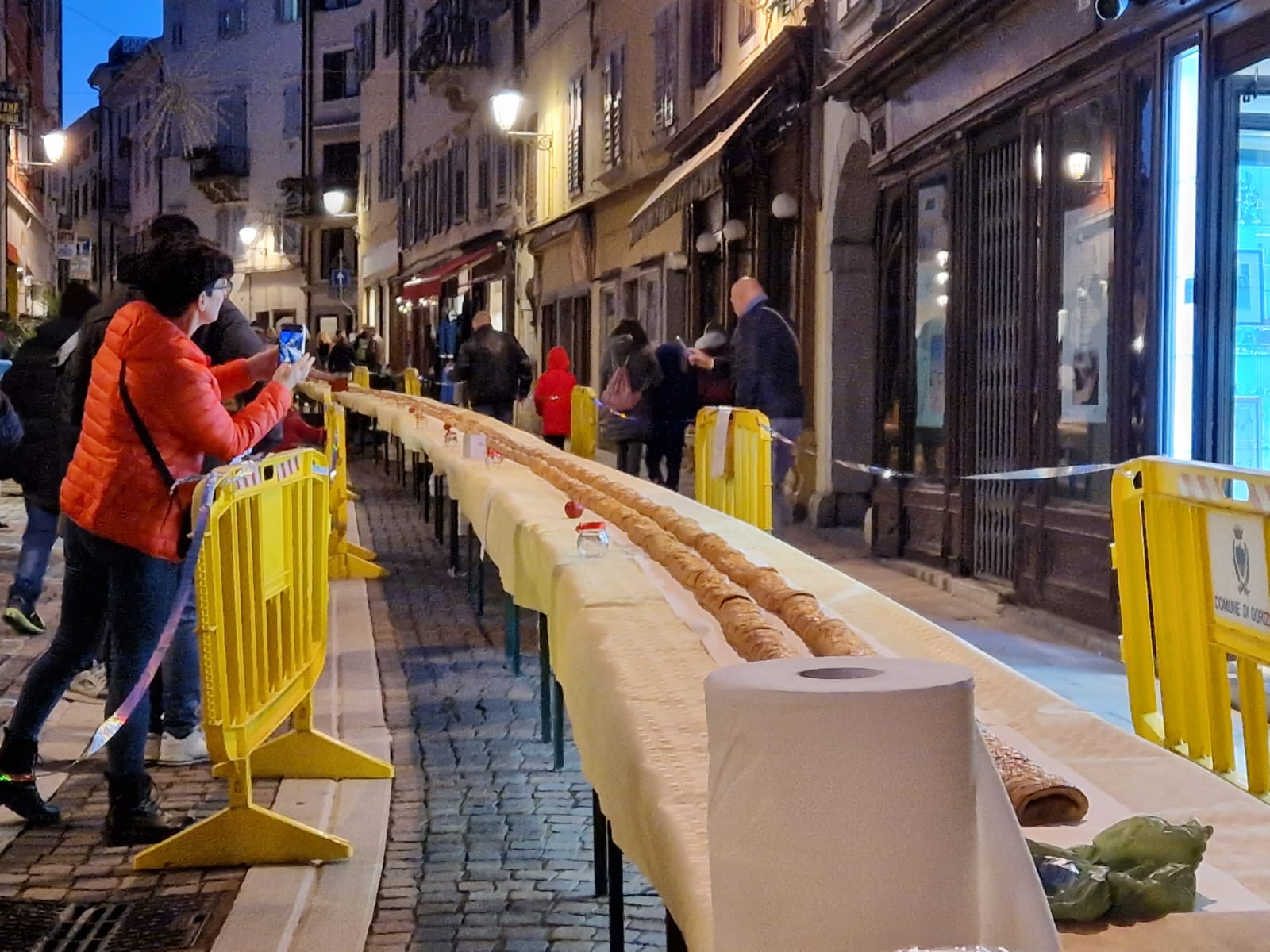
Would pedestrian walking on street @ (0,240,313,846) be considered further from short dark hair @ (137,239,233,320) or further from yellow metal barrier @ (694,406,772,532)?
yellow metal barrier @ (694,406,772,532)

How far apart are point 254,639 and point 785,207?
12.6 metres

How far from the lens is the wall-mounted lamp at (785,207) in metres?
17.0

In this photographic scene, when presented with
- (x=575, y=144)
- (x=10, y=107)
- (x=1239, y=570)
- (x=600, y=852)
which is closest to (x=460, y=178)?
(x=575, y=144)

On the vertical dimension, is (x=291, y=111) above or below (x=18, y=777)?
above

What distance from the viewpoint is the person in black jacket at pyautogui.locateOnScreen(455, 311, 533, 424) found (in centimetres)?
1778

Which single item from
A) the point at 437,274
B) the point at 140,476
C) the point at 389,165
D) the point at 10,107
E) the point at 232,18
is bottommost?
the point at 140,476

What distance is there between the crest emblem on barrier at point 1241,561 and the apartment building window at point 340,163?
5941 centimetres

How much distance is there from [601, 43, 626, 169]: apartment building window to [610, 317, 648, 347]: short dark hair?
1007 cm

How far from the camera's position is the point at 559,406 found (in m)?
19.1

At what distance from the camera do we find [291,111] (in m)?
64.6

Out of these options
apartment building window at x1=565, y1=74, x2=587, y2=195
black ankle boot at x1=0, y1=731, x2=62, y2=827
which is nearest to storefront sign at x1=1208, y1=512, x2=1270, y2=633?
black ankle boot at x1=0, y1=731, x2=62, y2=827

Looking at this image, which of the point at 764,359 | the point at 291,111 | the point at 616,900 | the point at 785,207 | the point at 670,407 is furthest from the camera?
the point at 291,111

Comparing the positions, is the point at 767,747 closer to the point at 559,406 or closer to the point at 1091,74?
the point at 1091,74

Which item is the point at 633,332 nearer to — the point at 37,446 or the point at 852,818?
the point at 37,446
